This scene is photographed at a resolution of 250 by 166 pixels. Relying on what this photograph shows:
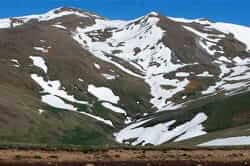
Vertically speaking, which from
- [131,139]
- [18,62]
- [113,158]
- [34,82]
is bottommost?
[113,158]

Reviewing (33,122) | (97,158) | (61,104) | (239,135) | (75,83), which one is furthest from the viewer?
(75,83)

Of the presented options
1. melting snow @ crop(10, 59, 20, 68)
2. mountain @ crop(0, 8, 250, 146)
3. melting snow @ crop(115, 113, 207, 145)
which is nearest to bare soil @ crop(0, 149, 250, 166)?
mountain @ crop(0, 8, 250, 146)

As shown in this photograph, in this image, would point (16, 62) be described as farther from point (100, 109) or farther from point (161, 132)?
point (161, 132)

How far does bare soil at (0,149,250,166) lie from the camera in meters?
25.1

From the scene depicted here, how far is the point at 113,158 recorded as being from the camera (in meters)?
26.8

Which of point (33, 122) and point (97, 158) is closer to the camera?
point (97, 158)

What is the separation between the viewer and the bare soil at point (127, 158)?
25.1 m

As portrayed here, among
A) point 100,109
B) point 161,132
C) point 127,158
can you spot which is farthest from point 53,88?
point 127,158

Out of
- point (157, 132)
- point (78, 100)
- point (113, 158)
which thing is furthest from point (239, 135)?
point (78, 100)

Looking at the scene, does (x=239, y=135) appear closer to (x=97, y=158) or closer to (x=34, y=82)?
(x=97, y=158)

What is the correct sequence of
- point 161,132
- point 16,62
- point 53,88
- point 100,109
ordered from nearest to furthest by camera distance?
point 161,132, point 100,109, point 53,88, point 16,62

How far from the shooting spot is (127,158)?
88.3ft

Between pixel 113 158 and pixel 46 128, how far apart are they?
291ft

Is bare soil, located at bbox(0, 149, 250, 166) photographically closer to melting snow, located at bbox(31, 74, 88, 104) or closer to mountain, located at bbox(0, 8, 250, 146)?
mountain, located at bbox(0, 8, 250, 146)
